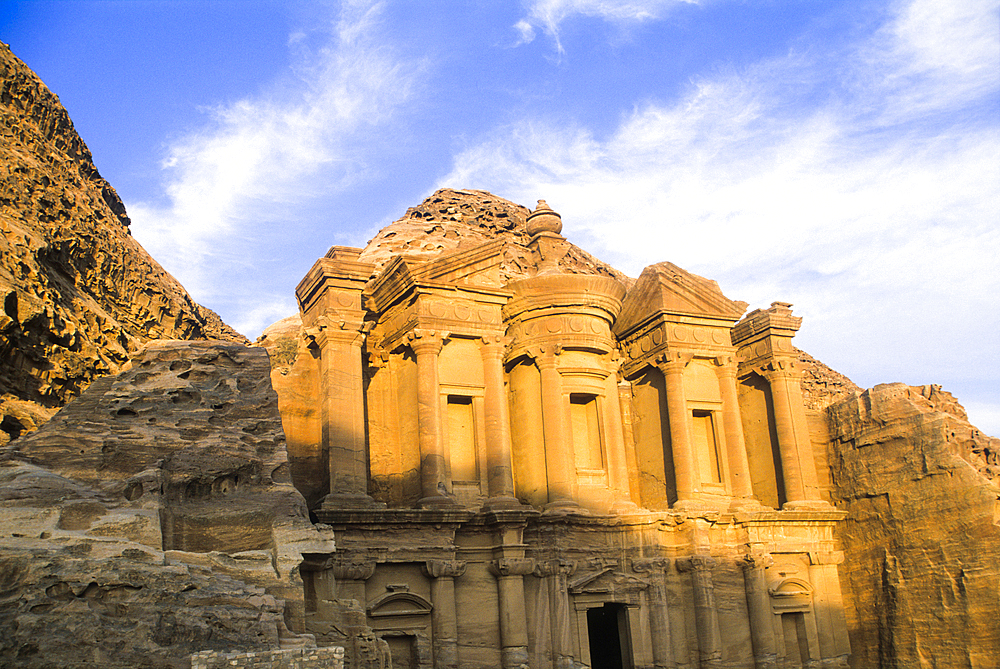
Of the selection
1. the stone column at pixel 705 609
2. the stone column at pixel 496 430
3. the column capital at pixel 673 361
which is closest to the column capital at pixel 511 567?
the stone column at pixel 496 430

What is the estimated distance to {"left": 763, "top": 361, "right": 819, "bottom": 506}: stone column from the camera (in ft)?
77.3

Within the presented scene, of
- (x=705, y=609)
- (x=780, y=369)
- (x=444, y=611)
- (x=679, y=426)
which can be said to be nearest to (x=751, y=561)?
(x=705, y=609)

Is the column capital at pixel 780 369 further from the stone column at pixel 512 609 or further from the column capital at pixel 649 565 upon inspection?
the stone column at pixel 512 609

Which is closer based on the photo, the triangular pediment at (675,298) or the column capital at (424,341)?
the column capital at (424,341)

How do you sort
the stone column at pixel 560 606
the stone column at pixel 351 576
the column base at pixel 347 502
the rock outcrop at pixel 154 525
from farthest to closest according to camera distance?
1. the stone column at pixel 560 606
2. the column base at pixel 347 502
3. the stone column at pixel 351 576
4. the rock outcrop at pixel 154 525

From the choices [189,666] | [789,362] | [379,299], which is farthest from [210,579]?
[789,362]

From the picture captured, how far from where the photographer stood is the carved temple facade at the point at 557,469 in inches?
714

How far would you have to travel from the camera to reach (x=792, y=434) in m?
23.9

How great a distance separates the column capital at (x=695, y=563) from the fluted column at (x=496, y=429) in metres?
4.74

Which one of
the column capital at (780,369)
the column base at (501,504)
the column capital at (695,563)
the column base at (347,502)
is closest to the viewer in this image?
the column base at (347,502)

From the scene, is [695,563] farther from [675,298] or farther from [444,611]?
[675,298]

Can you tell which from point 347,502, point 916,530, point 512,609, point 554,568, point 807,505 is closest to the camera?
point 347,502

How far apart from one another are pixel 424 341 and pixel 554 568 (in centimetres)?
600

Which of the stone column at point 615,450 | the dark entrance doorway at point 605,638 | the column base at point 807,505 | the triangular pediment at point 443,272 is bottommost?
the dark entrance doorway at point 605,638
